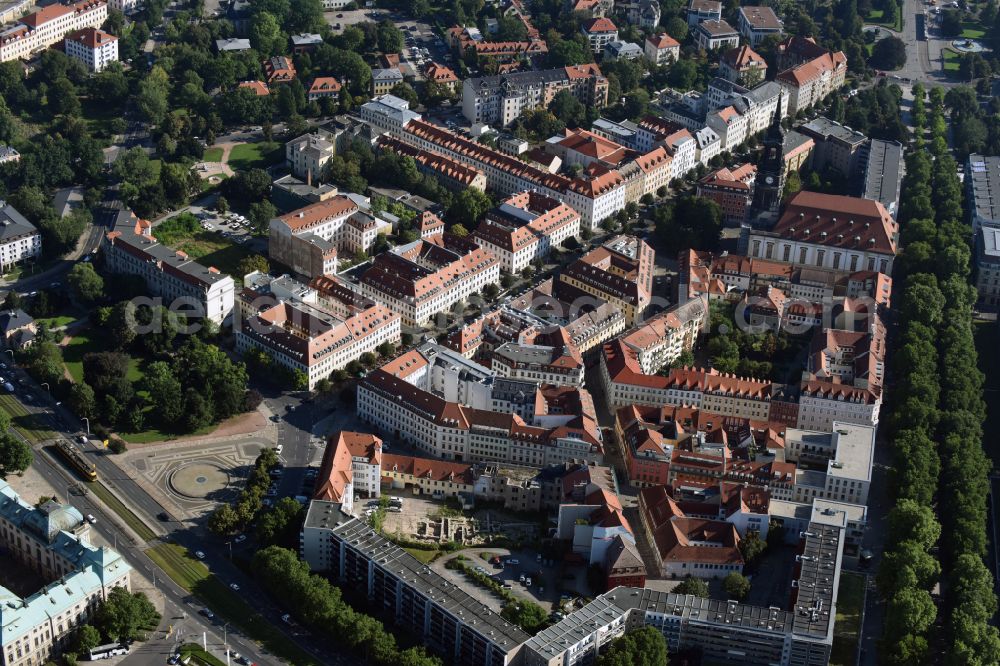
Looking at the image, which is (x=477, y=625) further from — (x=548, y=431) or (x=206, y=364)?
(x=206, y=364)

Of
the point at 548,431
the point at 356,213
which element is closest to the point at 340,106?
the point at 356,213

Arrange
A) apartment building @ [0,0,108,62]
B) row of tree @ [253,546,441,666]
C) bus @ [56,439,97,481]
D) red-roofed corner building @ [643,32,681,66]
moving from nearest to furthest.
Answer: row of tree @ [253,546,441,666] < bus @ [56,439,97,481] < apartment building @ [0,0,108,62] < red-roofed corner building @ [643,32,681,66]

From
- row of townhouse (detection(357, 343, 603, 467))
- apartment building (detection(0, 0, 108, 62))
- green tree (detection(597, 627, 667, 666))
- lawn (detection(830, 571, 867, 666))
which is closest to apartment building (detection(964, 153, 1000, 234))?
row of townhouse (detection(357, 343, 603, 467))

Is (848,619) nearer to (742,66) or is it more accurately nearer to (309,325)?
(309,325)

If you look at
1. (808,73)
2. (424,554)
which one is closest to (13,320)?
(424,554)

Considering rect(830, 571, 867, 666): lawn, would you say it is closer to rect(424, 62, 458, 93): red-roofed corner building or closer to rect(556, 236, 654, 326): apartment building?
rect(556, 236, 654, 326): apartment building

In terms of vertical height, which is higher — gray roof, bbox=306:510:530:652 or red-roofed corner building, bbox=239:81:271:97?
red-roofed corner building, bbox=239:81:271:97
